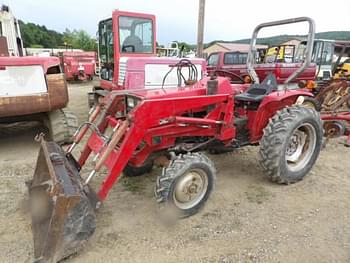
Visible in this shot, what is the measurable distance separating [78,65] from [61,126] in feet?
37.9

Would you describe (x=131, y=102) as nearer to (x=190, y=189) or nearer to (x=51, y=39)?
(x=190, y=189)

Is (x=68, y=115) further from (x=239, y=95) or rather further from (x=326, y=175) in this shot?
(x=326, y=175)

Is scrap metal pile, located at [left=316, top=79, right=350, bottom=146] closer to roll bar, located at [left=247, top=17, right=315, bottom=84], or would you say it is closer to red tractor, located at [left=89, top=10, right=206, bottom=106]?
roll bar, located at [left=247, top=17, right=315, bottom=84]

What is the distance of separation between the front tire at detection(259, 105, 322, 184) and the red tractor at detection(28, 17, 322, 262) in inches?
0.4

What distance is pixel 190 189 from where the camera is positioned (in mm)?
2742

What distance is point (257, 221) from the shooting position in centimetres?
281

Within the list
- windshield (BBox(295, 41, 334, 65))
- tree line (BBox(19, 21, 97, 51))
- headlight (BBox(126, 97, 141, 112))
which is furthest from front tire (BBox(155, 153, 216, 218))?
tree line (BBox(19, 21, 97, 51))

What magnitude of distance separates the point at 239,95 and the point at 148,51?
4160 mm

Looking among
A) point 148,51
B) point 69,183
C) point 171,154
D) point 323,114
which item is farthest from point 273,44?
point 69,183

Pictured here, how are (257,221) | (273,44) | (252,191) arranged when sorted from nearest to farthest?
(257,221)
(252,191)
(273,44)

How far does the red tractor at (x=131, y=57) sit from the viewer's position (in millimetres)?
6121

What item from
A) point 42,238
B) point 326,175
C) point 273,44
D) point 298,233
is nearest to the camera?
point 42,238

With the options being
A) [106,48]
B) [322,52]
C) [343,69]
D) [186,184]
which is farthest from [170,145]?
[343,69]

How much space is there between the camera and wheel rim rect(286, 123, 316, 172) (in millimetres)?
3533
